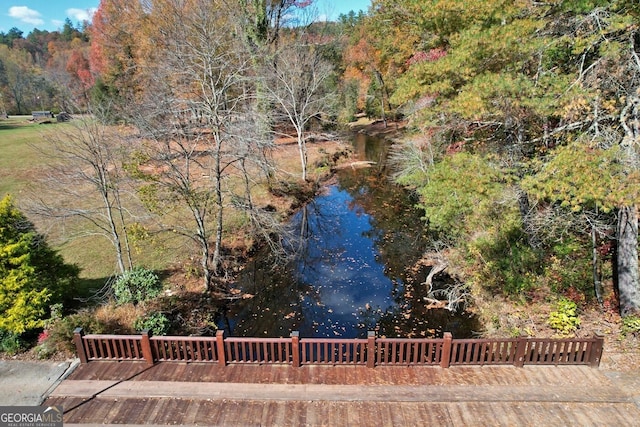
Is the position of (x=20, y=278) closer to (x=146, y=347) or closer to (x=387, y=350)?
(x=146, y=347)

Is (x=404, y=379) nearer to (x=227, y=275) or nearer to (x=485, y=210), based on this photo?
(x=485, y=210)

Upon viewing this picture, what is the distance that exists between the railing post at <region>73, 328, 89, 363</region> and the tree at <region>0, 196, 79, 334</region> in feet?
5.46

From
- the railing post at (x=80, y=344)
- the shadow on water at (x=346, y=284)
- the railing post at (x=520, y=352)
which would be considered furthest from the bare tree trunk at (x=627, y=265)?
the railing post at (x=80, y=344)

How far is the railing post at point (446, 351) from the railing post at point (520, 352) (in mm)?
1517

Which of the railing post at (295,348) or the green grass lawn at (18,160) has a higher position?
the green grass lawn at (18,160)

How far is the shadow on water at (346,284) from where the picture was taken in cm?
1237

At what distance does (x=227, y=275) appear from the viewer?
599 inches

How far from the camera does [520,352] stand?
8391 mm

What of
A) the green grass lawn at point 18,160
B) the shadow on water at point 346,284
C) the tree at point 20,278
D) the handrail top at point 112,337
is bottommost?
the shadow on water at point 346,284

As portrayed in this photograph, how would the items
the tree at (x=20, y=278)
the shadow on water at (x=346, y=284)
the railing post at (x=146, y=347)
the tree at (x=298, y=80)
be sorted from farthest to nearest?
the tree at (x=298, y=80) → the shadow on water at (x=346, y=284) → the tree at (x=20, y=278) → the railing post at (x=146, y=347)

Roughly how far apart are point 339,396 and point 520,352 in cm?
427

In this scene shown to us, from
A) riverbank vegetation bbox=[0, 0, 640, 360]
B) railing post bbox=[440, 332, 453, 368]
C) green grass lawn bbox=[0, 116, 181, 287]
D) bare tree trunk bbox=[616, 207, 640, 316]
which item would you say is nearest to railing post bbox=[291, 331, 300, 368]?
railing post bbox=[440, 332, 453, 368]

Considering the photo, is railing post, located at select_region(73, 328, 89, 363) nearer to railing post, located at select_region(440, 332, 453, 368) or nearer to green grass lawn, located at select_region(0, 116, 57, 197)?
railing post, located at select_region(440, 332, 453, 368)

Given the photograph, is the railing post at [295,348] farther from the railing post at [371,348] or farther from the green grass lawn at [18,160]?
the green grass lawn at [18,160]
